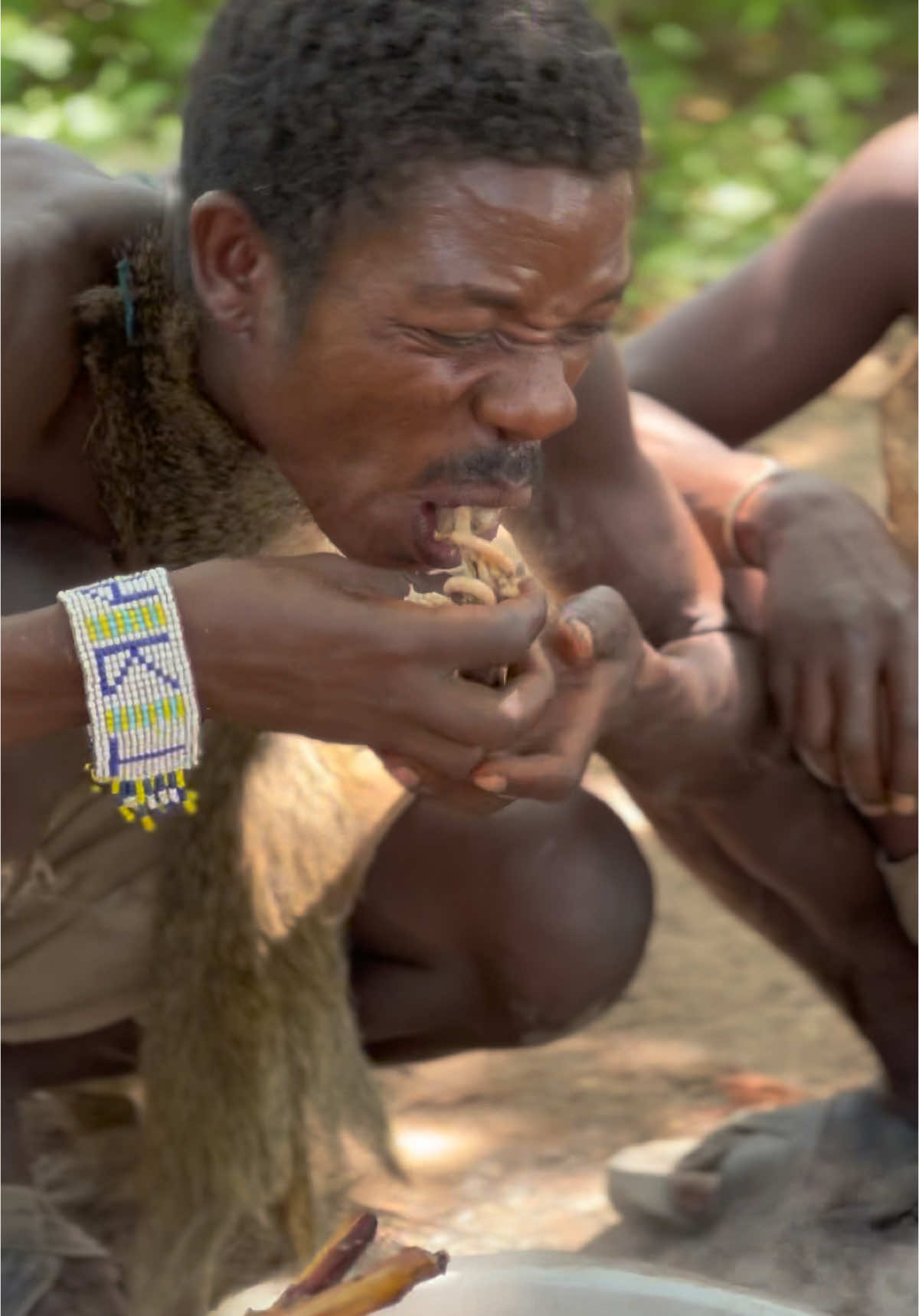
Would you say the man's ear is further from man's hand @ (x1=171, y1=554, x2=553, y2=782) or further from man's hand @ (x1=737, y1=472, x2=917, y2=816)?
man's hand @ (x1=737, y1=472, x2=917, y2=816)

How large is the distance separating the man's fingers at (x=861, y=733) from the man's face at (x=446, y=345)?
24.9 inches

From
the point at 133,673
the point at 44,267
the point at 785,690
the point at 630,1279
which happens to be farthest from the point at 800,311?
the point at 630,1279

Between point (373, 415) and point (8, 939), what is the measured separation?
2.86 ft

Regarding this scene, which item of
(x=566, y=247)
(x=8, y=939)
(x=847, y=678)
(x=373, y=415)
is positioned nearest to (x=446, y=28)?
(x=566, y=247)

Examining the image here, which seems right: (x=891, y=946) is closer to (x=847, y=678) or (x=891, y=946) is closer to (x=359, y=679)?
(x=847, y=678)

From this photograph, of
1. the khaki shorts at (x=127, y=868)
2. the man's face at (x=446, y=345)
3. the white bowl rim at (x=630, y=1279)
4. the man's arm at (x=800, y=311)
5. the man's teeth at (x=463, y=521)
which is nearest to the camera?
the white bowl rim at (x=630, y=1279)

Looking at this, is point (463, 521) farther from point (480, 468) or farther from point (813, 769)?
point (813, 769)

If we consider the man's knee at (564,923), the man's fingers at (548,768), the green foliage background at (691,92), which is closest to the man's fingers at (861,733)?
the man's knee at (564,923)

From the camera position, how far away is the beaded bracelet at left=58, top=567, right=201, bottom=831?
5.44 ft

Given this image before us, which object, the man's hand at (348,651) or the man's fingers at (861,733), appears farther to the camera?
the man's fingers at (861,733)

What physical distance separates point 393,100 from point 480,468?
12.7 inches

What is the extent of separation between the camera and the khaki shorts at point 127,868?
7.48 feet

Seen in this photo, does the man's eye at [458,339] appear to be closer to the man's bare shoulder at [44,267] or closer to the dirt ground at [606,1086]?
the man's bare shoulder at [44,267]

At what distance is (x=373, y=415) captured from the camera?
69.9 inches
